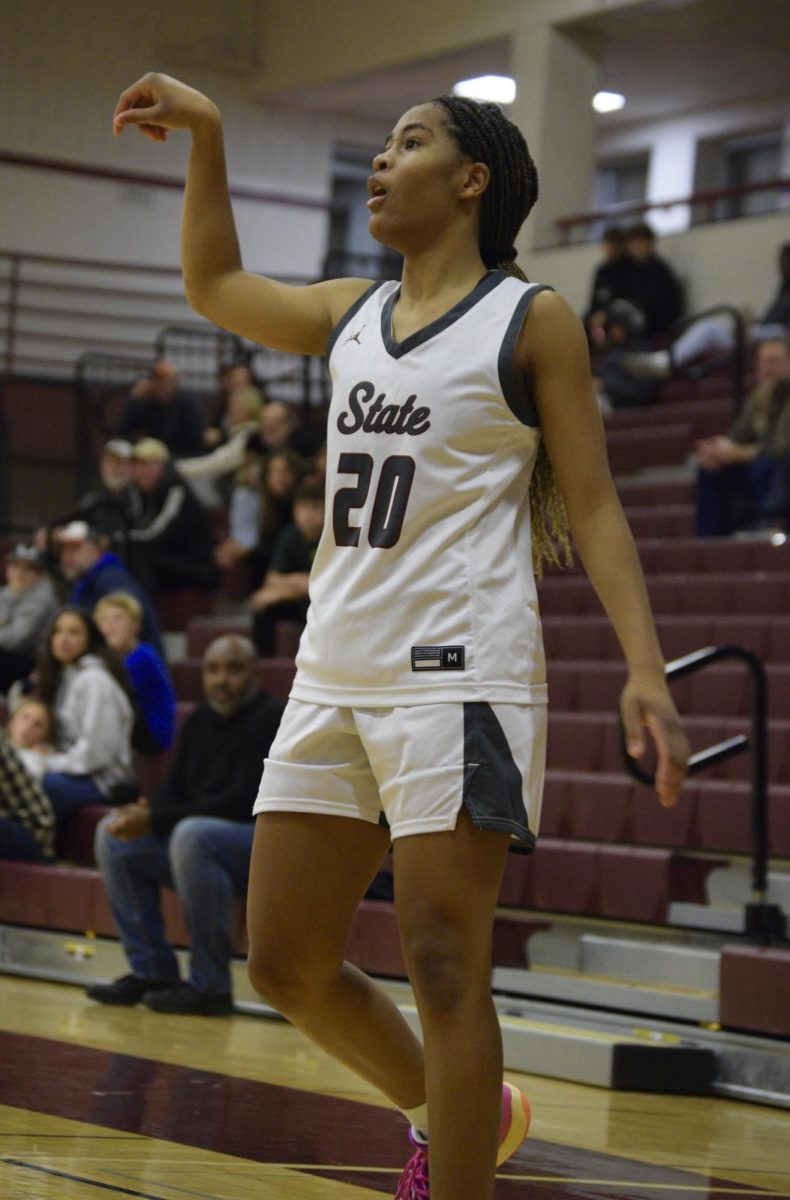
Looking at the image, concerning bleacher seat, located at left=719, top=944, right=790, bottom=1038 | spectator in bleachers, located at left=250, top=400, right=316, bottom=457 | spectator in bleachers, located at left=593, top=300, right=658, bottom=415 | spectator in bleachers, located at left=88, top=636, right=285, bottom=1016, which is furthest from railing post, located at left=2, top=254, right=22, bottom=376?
bleacher seat, located at left=719, top=944, right=790, bottom=1038

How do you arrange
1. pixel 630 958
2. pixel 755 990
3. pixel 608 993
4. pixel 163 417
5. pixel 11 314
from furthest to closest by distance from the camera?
pixel 11 314 → pixel 163 417 → pixel 630 958 → pixel 608 993 → pixel 755 990

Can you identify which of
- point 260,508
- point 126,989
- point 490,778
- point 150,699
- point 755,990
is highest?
point 260,508

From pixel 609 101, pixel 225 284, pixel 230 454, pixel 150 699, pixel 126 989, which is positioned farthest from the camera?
pixel 609 101

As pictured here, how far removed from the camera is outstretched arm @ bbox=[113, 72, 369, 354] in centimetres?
251

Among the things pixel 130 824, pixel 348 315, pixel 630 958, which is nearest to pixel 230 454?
pixel 130 824

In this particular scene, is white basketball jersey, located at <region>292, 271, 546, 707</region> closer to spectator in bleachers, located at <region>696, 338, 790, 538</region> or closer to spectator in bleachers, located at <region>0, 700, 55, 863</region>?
spectator in bleachers, located at <region>0, 700, 55, 863</region>

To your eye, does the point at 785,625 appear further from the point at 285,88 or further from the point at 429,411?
the point at 285,88

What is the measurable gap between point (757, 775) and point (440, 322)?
112 inches

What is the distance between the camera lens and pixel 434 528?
224 centimetres

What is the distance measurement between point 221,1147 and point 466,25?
11047mm

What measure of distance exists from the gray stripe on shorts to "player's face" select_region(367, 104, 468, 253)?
0.63 metres

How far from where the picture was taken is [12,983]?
572 centimetres

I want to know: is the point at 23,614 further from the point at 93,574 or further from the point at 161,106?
the point at 161,106

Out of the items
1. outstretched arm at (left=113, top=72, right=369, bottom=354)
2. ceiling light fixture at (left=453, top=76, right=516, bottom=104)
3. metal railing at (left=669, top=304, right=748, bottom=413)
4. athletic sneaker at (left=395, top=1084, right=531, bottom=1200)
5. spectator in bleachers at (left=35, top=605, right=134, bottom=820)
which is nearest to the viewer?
athletic sneaker at (left=395, top=1084, right=531, bottom=1200)
